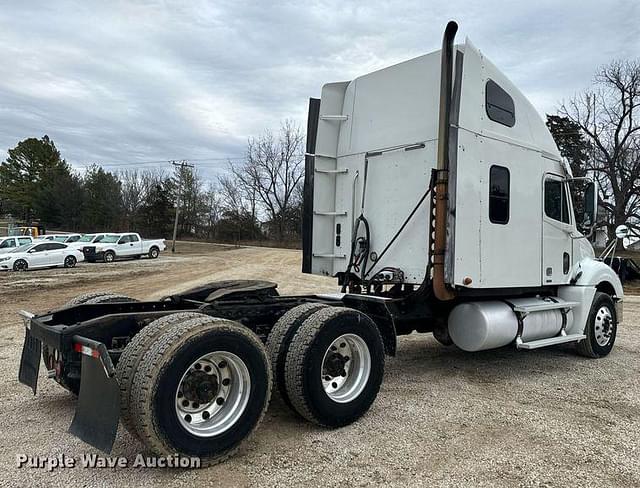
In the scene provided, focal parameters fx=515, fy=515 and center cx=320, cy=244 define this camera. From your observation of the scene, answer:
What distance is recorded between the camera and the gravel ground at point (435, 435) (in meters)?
3.54

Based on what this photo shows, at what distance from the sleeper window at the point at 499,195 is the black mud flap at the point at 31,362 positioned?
476 cm

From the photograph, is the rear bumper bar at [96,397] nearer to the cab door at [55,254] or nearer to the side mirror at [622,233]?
the side mirror at [622,233]

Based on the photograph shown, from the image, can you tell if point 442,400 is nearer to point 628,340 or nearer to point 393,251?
point 393,251

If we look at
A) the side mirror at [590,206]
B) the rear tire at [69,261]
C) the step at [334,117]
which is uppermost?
the step at [334,117]

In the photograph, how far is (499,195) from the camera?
6051 millimetres

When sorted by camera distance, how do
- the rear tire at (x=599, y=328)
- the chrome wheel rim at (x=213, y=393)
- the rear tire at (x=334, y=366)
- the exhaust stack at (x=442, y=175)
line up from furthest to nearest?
the rear tire at (x=599, y=328)
the exhaust stack at (x=442, y=175)
the rear tire at (x=334, y=366)
the chrome wheel rim at (x=213, y=393)

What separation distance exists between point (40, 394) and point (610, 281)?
25.1 feet

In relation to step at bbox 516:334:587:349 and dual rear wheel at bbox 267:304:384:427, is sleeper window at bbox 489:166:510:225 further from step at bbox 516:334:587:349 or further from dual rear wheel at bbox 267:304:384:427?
dual rear wheel at bbox 267:304:384:427

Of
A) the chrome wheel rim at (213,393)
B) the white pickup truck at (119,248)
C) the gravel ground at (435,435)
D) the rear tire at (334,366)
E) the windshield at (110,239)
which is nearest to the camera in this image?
A: the gravel ground at (435,435)

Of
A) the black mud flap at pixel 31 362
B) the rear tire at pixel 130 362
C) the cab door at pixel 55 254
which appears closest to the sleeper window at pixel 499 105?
the rear tire at pixel 130 362

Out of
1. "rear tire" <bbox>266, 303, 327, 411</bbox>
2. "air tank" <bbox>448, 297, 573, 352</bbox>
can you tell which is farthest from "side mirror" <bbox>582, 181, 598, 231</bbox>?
"rear tire" <bbox>266, 303, 327, 411</bbox>

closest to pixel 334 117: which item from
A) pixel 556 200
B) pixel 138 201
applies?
pixel 556 200

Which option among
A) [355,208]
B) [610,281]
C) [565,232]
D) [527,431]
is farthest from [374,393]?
[610,281]

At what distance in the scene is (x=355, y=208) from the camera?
6590 millimetres
